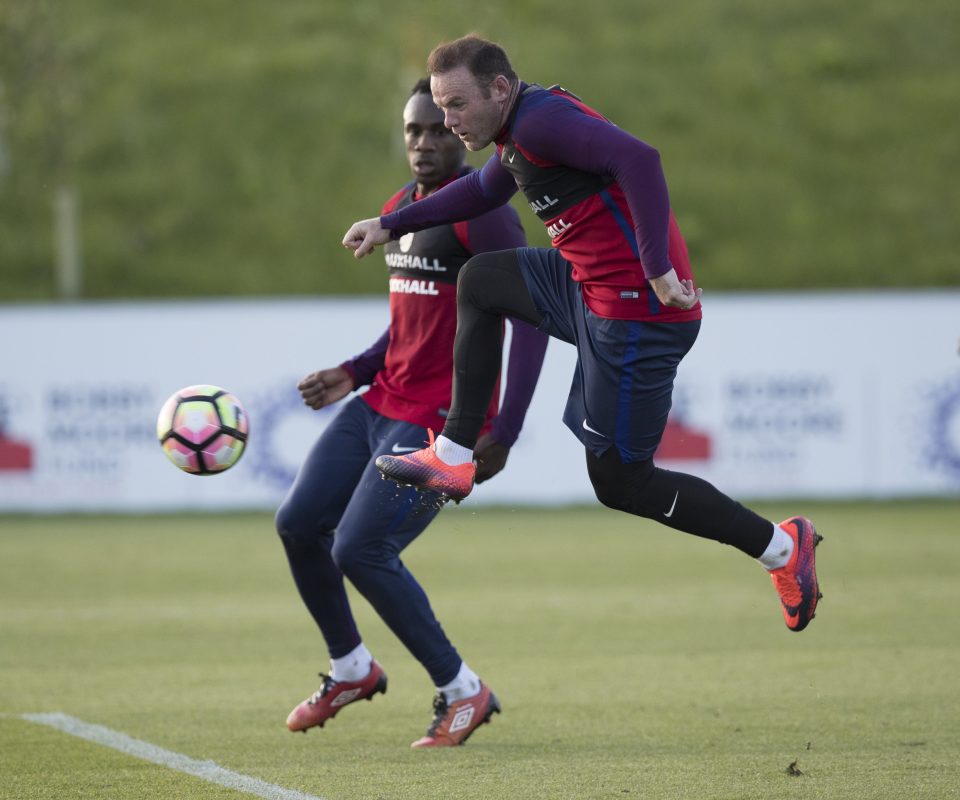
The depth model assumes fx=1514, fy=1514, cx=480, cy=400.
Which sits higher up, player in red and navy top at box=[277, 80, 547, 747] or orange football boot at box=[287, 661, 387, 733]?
player in red and navy top at box=[277, 80, 547, 747]

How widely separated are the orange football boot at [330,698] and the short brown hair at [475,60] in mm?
2657

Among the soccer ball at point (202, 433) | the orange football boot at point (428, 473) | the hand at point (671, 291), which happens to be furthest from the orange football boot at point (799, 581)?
the soccer ball at point (202, 433)

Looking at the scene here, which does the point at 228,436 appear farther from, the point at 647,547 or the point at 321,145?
the point at 321,145

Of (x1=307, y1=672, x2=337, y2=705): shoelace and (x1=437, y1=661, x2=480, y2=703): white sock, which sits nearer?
(x1=437, y1=661, x2=480, y2=703): white sock

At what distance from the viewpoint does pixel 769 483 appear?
54.3 feet

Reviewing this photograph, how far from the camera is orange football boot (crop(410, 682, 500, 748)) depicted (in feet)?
20.2

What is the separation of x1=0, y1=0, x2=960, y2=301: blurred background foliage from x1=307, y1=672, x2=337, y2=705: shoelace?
19123 millimetres

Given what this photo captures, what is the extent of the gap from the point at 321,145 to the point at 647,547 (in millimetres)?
17931

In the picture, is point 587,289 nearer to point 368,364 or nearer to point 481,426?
point 481,426

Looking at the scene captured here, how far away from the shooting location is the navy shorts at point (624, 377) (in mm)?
5457

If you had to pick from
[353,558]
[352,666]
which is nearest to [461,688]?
[352,666]

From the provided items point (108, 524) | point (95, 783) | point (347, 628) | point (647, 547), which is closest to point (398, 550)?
point (347, 628)

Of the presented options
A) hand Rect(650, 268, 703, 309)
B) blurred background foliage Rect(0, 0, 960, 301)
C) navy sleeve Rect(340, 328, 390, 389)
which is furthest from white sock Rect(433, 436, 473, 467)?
blurred background foliage Rect(0, 0, 960, 301)

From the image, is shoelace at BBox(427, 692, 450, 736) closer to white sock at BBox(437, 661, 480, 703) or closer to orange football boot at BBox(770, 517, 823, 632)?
white sock at BBox(437, 661, 480, 703)
